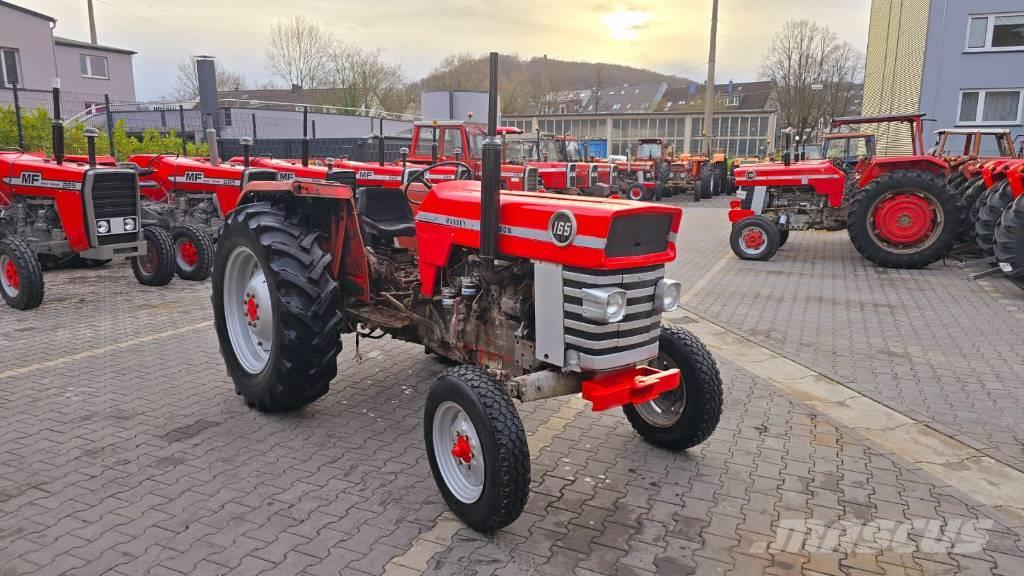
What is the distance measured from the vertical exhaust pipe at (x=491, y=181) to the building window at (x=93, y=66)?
31330mm

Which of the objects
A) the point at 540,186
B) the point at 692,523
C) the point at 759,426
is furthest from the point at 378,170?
the point at 692,523

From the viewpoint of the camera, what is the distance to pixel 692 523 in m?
3.05

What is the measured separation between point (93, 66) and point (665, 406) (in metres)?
32.2

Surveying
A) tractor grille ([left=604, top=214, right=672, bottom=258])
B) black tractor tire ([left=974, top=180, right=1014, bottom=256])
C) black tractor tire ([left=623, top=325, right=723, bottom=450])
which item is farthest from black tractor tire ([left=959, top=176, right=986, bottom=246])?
tractor grille ([left=604, top=214, right=672, bottom=258])

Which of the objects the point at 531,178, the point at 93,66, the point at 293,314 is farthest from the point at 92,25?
the point at 293,314

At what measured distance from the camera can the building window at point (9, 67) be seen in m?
23.7

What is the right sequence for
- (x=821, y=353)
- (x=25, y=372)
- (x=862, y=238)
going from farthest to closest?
(x=862, y=238)
(x=821, y=353)
(x=25, y=372)

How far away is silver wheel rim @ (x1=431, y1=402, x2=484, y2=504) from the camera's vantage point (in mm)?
2973

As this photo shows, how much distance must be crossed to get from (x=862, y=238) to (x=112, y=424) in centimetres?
919

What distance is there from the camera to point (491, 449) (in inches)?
109

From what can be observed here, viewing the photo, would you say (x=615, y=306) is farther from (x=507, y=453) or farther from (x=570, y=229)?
(x=507, y=453)

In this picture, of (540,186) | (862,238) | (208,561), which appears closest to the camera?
(208,561)

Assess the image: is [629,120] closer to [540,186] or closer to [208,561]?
[540,186]

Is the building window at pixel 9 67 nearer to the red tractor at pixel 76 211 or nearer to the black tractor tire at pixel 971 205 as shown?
the red tractor at pixel 76 211
